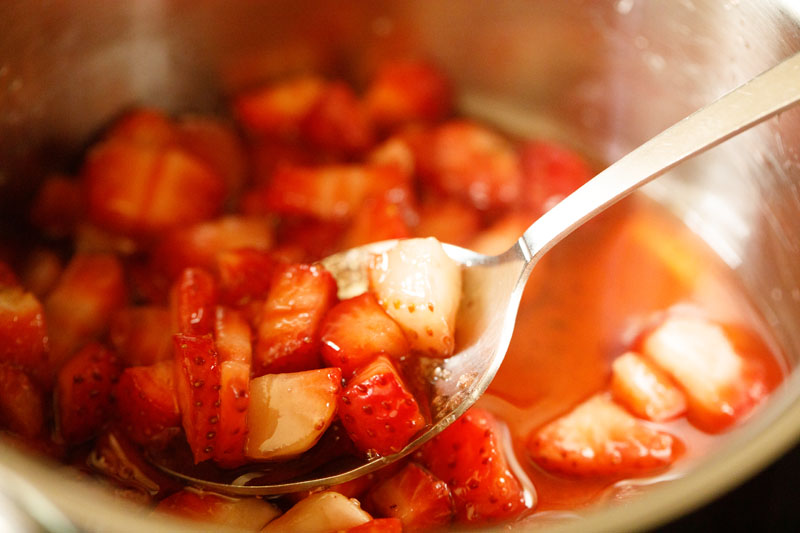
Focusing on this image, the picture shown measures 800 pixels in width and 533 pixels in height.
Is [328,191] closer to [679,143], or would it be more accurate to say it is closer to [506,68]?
[506,68]

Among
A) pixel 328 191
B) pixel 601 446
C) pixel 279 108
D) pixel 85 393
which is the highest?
pixel 279 108

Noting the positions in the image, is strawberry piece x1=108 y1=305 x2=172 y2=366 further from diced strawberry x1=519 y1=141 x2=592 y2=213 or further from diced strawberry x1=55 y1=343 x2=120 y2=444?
diced strawberry x1=519 y1=141 x2=592 y2=213

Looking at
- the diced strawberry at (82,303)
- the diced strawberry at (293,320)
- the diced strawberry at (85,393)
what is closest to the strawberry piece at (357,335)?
the diced strawberry at (293,320)

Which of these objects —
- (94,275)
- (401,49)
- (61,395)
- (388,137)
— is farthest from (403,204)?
(61,395)

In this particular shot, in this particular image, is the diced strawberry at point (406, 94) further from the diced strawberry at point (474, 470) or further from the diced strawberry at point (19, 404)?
the diced strawberry at point (19, 404)

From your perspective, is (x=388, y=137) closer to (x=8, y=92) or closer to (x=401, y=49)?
(x=401, y=49)

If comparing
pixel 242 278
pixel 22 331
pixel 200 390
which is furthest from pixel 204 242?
pixel 200 390
